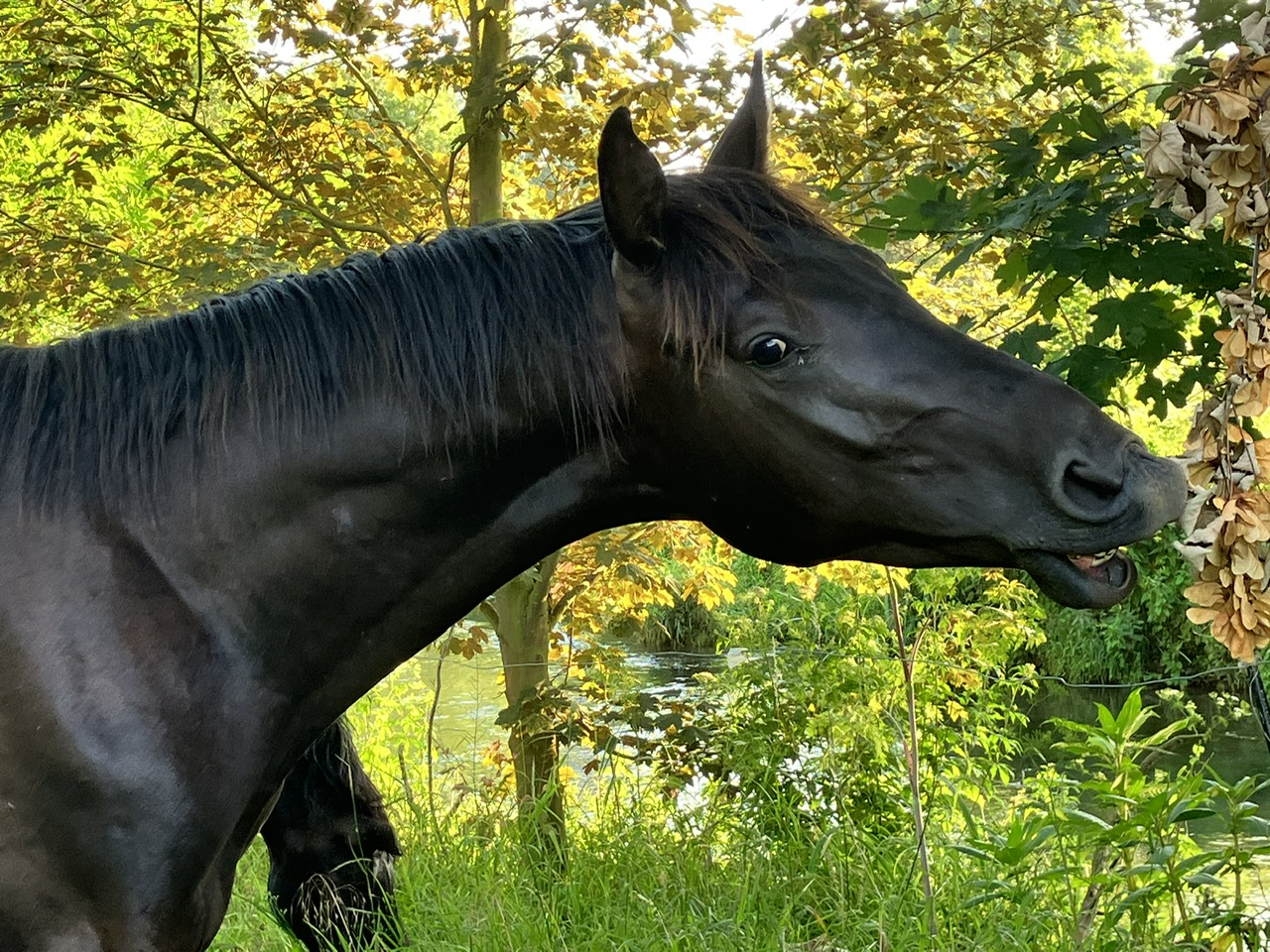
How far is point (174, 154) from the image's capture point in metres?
4.20

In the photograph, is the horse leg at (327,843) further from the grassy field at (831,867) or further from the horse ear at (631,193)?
the horse ear at (631,193)

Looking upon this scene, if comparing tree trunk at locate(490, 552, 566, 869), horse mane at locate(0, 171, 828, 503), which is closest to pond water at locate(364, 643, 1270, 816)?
tree trunk at locate(490, 552, 566, 869)

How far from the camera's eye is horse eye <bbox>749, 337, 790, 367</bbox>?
1.67 m

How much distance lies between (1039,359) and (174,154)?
3327 mm

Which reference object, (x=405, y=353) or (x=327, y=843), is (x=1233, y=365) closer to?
(x=405, y=353)

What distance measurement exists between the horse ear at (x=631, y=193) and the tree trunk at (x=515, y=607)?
82.9 inches

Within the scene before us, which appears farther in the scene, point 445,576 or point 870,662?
point 870,662

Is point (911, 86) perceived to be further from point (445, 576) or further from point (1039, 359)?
point (445, 576)

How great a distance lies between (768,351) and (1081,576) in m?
0.58

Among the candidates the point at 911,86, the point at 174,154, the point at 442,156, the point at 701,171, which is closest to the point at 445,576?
the point at 701,171

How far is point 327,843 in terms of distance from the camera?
8.66ft

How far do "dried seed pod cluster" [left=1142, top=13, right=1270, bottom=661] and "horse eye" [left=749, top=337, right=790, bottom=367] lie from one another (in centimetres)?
59

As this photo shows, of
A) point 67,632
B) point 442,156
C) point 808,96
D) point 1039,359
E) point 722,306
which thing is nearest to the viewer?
point 67,632

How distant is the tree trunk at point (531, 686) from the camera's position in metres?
3.83
